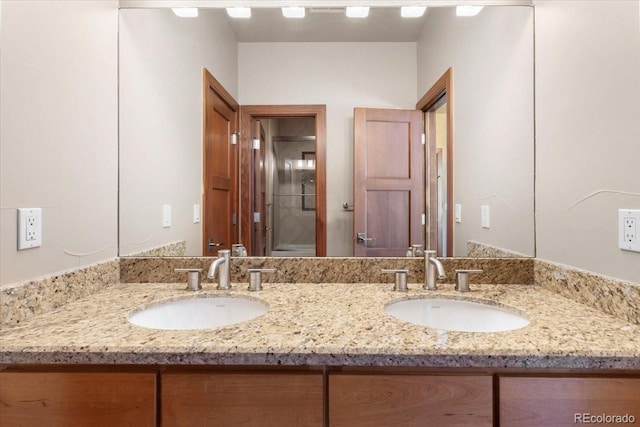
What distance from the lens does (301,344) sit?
2.54ft

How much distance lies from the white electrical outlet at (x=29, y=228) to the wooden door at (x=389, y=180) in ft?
3.45

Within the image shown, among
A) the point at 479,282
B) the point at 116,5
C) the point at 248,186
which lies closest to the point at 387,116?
the point at 248,186

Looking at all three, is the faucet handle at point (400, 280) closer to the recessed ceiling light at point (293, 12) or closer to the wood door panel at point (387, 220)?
the wood door panel at point (387, 220)

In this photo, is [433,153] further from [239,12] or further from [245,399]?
[245,399]

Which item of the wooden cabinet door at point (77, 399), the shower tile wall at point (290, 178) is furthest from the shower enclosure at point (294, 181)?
the wooden cabinet door at point (77, 399)

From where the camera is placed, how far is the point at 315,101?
4.91ft

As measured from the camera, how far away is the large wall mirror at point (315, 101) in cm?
144

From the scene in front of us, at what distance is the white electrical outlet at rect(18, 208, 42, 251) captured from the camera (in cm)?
93

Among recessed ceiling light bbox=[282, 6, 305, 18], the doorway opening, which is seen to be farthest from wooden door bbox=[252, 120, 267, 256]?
recessed ceiling light bbox=[282, 6, 305, 18]

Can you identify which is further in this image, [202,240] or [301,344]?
[202,240]

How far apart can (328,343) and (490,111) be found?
1214 millimetres

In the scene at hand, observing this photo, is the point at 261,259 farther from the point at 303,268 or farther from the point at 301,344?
the point at 301,344

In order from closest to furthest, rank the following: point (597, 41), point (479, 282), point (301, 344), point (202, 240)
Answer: point (301, 344) → point (597, 41) → point (479, 282) → point (202, 240)

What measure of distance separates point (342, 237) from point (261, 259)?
35 cm
